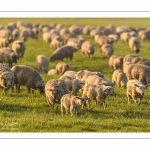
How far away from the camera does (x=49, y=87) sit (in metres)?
13.2

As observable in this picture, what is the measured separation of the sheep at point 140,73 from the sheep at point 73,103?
5.22 meters

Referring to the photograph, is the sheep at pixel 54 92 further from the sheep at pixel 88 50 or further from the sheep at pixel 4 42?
the sheep at pixel 4 42

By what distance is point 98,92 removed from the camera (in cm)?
1327

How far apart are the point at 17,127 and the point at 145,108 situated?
4.60 meters

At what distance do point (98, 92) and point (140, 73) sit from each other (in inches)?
159

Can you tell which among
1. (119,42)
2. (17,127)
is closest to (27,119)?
(17,127)

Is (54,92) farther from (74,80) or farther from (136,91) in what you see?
(136,91)

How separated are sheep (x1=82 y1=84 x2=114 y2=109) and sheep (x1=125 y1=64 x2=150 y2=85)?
3.77 meters

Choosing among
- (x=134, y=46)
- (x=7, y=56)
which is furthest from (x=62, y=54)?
(x=134, y=46)

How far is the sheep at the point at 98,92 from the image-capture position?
43.3ft

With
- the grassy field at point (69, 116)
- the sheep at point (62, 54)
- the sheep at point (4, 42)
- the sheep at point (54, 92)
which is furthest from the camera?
the sheep at point (4, 42)

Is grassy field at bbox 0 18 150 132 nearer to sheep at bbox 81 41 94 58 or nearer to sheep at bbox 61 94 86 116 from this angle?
sheep at bbox 61 94 86 116

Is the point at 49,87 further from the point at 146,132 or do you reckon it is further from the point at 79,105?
the point at 146,132

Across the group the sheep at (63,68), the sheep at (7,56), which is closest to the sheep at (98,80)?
the sheep at (63,68)
